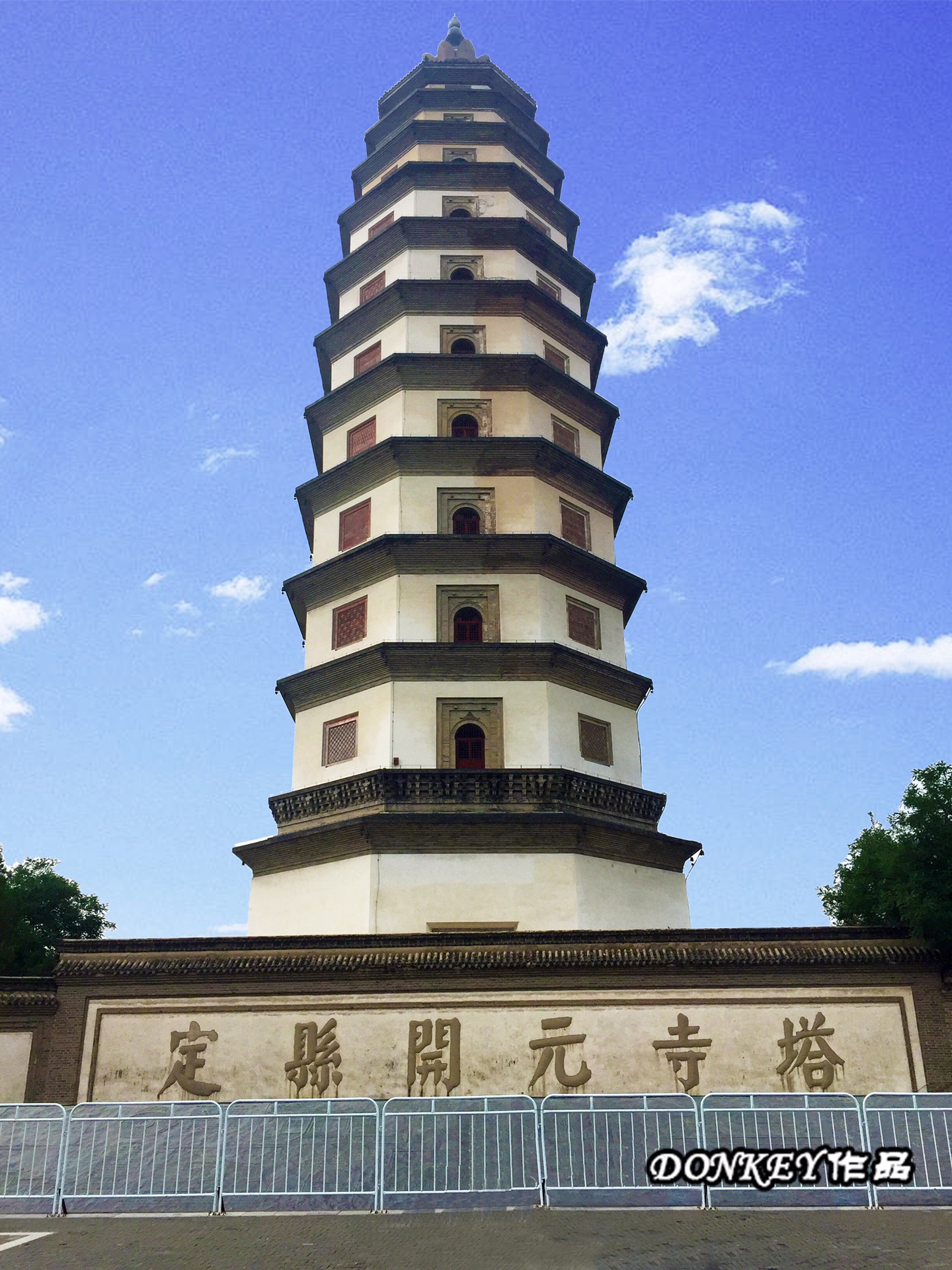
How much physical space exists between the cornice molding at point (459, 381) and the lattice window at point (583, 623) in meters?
3.95

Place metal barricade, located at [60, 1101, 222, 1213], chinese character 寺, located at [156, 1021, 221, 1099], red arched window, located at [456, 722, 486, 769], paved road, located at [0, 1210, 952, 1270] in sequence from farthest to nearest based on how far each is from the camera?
red arched window, located at [456, 722, 486, 769], chinese character 寺, located at [156, 1021, 221, 1099], metal barricade, located at [60, 1101, 222, 1213], paved road, located at [0, 1210, 952, 1270]

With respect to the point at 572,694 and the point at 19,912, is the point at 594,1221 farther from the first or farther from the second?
the point at 19,912

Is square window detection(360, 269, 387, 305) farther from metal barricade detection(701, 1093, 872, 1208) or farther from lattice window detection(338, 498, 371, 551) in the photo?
metal barricade detection(701, 1093, 872, 1208)

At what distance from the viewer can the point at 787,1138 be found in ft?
28.4

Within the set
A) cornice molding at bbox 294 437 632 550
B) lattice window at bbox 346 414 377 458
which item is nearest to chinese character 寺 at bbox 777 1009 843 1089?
cornice molding at bbox 294 437 632 550

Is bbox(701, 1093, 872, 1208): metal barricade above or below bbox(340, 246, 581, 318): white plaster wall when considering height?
below

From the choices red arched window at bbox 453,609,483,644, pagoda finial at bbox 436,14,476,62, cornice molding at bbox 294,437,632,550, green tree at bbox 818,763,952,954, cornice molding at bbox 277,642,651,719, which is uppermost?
pagoda finial at bbox 436,14,476,62

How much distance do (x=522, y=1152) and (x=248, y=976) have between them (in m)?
5.25

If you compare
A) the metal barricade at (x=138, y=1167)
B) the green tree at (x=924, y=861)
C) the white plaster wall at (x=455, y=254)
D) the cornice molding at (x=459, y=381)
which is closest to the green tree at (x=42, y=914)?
the cornice molding at (x=459, y=381)

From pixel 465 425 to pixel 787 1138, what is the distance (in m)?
13.1

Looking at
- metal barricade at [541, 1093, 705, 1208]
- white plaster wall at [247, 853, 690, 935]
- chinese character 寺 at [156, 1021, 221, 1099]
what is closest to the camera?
metal barricade at [541, 1093, 705, 1208]

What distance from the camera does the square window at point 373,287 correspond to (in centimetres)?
2095

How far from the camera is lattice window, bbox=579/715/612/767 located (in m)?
16.8

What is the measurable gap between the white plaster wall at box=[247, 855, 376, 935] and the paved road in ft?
20.7
